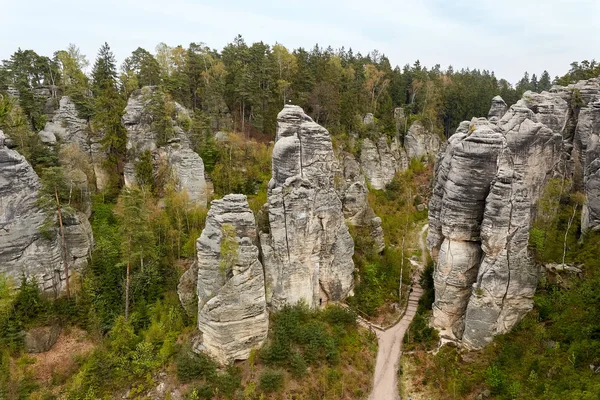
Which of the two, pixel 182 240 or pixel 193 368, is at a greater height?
pixel 182 240

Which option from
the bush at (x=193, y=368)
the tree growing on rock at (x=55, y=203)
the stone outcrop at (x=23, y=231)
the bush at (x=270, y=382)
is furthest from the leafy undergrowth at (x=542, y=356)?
the stone outcrop at (x=23, y=231)

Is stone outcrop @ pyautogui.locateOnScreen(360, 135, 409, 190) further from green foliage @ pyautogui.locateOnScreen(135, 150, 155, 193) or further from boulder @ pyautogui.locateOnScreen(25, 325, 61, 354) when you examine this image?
boulder @ pyautogui.locateOnScreen(25, 325, 61, 354)

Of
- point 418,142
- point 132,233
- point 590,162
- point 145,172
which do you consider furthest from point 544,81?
point 132,233

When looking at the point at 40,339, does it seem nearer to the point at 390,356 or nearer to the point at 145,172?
the point at 145,172

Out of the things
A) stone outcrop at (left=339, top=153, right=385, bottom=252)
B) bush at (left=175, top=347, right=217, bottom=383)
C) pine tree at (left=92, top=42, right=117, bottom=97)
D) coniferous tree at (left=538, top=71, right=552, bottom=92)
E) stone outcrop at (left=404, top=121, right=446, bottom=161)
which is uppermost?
coniferous tree at (left=538, top=71, right=552, bottom=92)

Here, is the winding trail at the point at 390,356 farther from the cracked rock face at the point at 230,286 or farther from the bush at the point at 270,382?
the cracked rock face at the point at 230,286

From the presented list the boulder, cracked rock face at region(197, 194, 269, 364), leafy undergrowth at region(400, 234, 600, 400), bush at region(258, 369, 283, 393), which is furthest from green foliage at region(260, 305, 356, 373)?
the boulder
